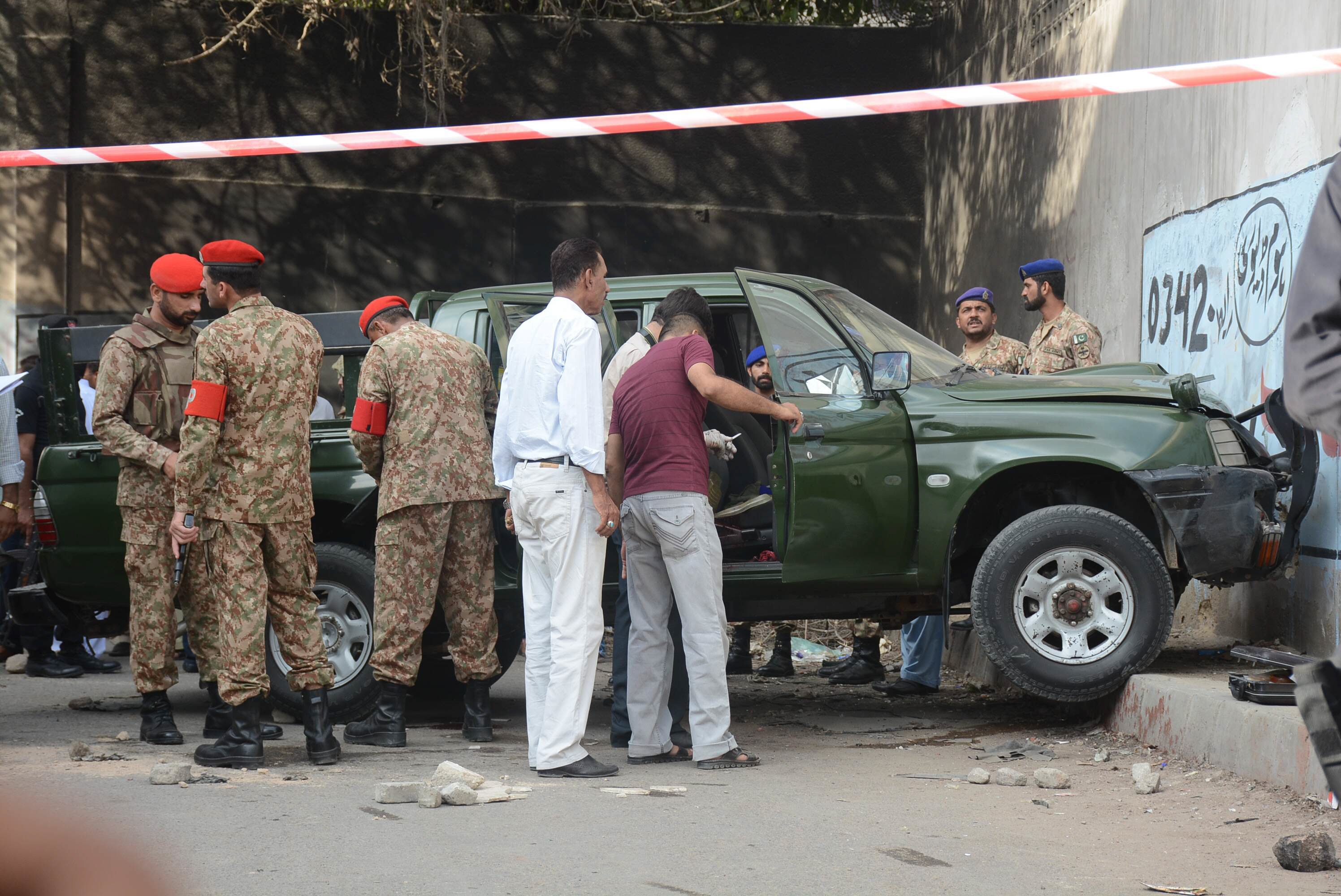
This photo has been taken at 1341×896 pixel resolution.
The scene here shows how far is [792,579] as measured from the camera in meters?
6.01

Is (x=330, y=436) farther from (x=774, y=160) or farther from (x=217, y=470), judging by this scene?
(x=774, y=160)

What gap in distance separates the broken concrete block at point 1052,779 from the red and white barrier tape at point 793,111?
8.19 feet

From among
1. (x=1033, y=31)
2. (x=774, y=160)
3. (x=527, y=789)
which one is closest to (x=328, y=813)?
(x=527, y=789)

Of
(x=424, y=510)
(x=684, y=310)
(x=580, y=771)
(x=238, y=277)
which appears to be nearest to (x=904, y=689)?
(x=580, y=771)

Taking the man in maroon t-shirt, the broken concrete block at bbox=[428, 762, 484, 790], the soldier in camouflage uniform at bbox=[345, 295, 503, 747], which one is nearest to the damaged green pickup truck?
the soldier in camouflage uniform at bbox=[345, 295, 503, 747]

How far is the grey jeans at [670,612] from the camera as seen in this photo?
18.1 feet

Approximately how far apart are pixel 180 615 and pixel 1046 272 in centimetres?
634

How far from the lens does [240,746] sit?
214 inches

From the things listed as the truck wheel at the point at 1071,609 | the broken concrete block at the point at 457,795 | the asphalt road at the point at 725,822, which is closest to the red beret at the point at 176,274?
the asphalt road at the point at 725,822

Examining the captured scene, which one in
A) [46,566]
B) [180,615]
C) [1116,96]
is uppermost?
[1116,96]

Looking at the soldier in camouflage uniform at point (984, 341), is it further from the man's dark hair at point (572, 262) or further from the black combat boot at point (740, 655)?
the man's dark hair at point (572, 262)

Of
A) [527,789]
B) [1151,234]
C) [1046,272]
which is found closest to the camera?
[527,789]

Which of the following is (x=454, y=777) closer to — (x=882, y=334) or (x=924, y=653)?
(x=882, y=334)

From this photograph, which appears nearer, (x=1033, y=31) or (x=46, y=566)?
(x=46, y=566)
